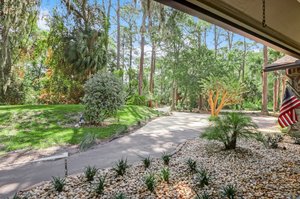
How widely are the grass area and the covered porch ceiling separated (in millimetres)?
5355

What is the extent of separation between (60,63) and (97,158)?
939 centimetres

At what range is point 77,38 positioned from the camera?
12.5 m

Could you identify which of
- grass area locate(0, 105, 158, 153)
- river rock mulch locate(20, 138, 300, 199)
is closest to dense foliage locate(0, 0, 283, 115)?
grass area locate(0, 105, 158, 153)

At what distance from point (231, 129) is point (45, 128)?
562cm

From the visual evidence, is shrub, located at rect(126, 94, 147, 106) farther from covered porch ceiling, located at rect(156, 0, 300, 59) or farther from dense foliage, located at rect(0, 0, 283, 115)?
covered porch ceiling, located at rect(156, 0, 300, 59)

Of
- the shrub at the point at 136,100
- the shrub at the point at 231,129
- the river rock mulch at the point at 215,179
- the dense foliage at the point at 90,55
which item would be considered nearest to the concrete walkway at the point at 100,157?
the river rock mulch at the point at 215,179

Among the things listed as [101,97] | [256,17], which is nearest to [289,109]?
[256,17]

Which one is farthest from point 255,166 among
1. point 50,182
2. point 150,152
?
point 50,182

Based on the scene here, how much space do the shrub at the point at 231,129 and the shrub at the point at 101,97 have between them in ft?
13.4

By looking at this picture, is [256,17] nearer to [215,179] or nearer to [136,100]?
[215,179]

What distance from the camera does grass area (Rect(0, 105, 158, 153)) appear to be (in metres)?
6.05

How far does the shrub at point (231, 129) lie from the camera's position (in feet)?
15.6

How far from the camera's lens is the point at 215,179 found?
3521 mm

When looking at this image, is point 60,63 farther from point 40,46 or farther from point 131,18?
point 131,18
